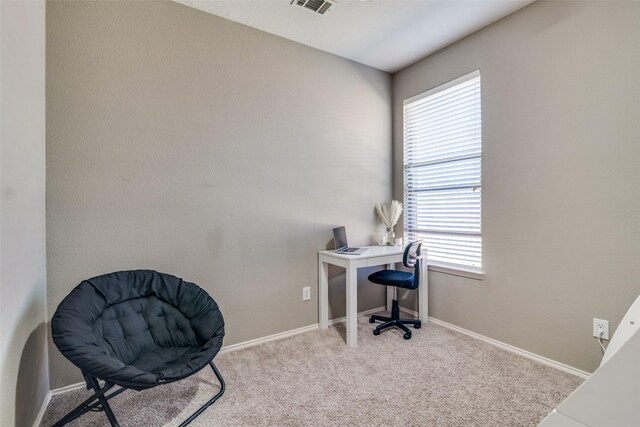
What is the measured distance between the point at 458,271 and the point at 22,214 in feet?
9.84

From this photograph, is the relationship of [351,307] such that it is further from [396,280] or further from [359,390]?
[359,390]

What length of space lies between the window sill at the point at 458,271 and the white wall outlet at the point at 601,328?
0.76 meters

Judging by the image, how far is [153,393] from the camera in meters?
1.80

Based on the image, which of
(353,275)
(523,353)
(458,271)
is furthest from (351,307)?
(523,353)

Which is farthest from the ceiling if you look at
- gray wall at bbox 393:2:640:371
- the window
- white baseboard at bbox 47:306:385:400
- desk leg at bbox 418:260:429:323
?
white baseboard at bbox 47:306:385:400

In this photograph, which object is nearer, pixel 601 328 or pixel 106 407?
pixel 106 407

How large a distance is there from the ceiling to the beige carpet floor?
2.61m

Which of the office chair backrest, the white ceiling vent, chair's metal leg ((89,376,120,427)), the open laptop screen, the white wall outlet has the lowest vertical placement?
chair's metal leg ((89,376,120,427))

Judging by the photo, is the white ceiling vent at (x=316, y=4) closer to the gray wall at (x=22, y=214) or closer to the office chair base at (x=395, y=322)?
the gray wall at (x=22, y=214)

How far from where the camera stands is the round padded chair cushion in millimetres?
1282

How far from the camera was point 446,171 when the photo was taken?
113 inches

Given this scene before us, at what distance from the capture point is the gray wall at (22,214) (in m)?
1.17

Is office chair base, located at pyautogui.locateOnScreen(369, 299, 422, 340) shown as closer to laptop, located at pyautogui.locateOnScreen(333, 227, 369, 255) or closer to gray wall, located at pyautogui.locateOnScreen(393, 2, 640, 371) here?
gray wall, located at pyautogui.locateOnScreen(393, 2, 640, 371)

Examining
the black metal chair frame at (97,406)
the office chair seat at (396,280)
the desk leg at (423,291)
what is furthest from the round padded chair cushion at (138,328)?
the desk leg at (423,291)
